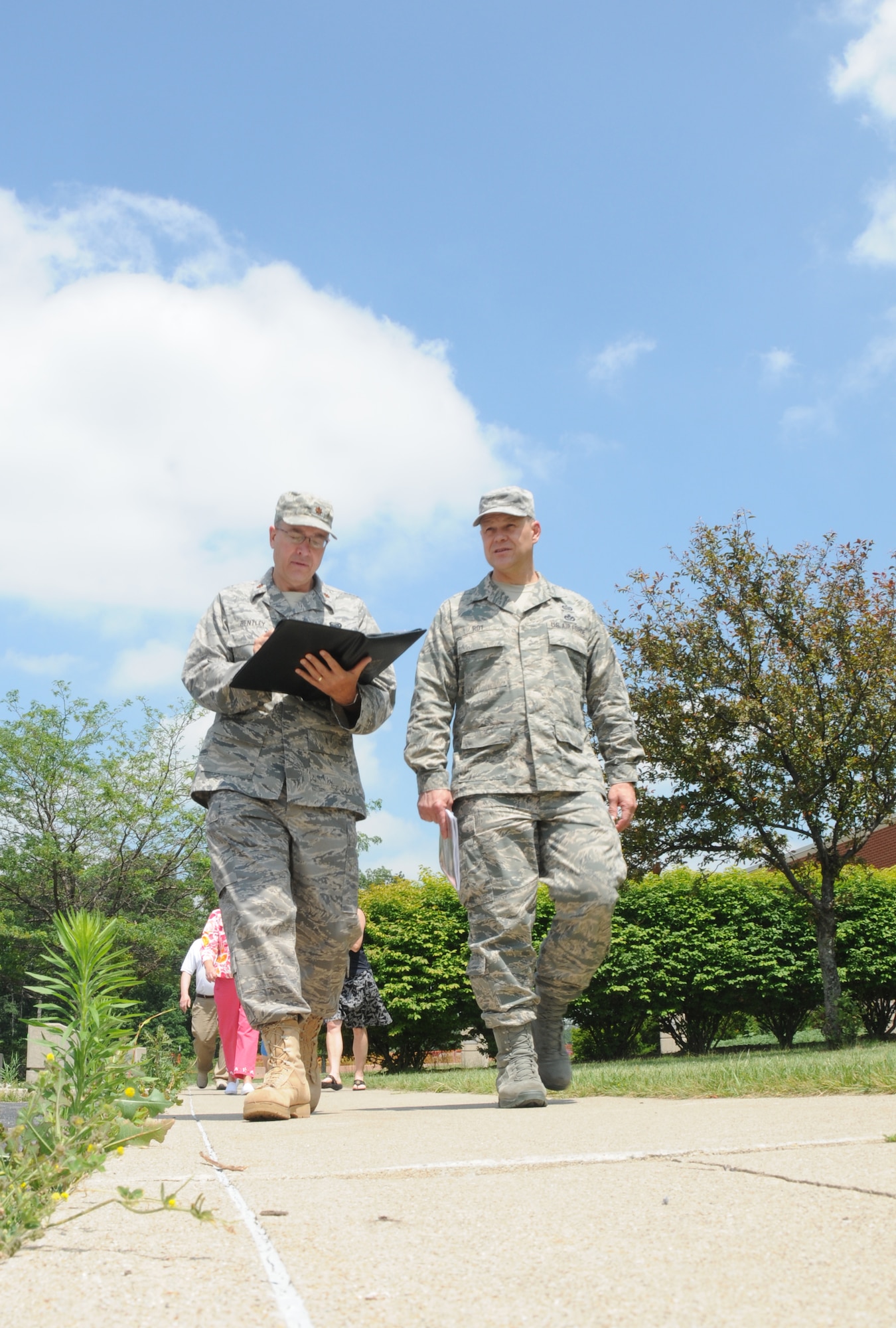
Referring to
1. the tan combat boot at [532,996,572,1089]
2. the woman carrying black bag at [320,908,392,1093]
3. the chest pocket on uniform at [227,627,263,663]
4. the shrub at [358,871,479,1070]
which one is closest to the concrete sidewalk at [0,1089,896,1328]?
Answer: the tan combat boot at [532,996,572,1089]

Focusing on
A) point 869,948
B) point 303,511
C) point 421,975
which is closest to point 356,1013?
point 421,975

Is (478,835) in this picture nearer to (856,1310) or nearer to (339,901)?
(339,901)

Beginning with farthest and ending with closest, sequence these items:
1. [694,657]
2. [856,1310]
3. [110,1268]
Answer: [694,657] < [110,1268] < [856,1310]

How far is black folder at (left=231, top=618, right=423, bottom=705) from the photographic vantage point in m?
4.04

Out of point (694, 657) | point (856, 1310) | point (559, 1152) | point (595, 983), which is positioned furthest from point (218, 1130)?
point (595, 983)

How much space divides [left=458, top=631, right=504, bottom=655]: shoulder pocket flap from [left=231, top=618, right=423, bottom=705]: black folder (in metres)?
0.63

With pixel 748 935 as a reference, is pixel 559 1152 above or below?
below

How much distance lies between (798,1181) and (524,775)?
272 centimetres

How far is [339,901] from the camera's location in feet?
14.6

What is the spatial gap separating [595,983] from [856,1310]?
1410 centimetres

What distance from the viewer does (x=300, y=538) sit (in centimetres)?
473

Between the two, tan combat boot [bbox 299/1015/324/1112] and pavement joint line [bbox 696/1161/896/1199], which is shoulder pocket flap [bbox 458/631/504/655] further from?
pavement joint line [bbox 696/1161/896/1199]

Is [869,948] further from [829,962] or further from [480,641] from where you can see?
[480,641]

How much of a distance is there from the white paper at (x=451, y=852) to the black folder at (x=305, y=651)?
0.75m
